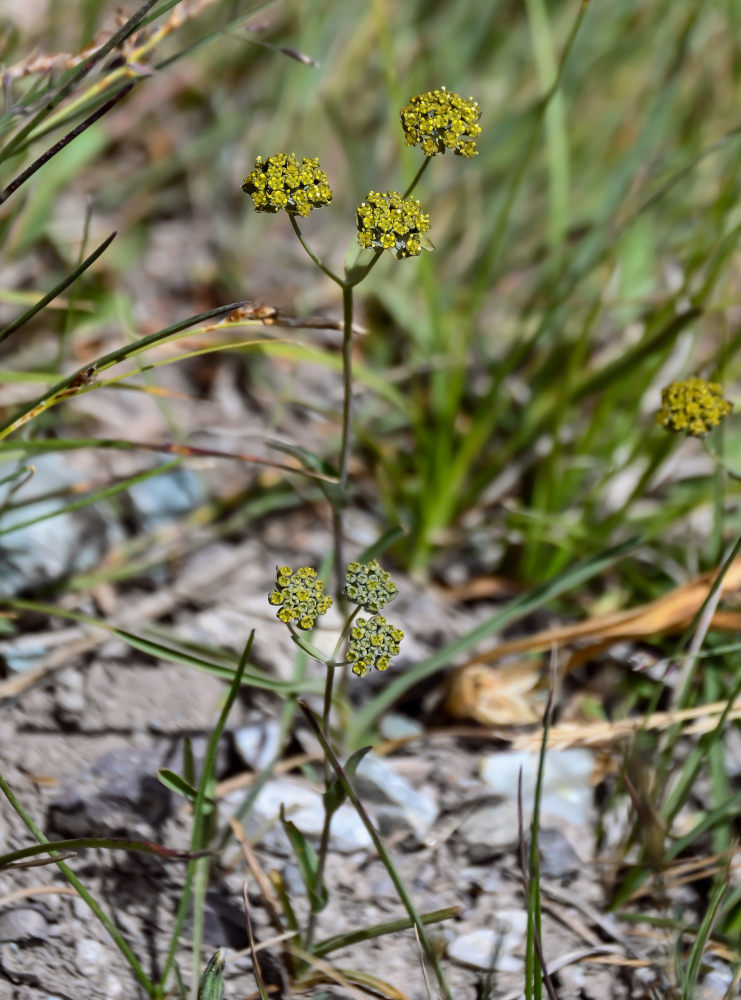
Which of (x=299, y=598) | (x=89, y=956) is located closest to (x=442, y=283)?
(x=299, y=598)

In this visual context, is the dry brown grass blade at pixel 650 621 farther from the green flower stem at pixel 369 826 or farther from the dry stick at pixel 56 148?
the dry stick at pixel 56 148

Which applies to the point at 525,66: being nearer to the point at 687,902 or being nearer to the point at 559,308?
the point at 559,308

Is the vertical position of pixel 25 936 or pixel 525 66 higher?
pixel 525 66

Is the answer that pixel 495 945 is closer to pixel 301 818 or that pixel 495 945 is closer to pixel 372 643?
pixel 301 818

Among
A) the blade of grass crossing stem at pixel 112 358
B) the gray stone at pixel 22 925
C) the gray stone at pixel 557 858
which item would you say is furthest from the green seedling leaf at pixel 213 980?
the blade of grass crossing stem at pixel 112 358

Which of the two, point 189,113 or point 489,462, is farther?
point 189,113

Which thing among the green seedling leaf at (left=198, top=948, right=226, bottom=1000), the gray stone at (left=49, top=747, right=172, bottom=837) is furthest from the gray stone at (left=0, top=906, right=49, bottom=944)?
the green seedling leaf at (left=198, top=948, right=226, bottom=1000)

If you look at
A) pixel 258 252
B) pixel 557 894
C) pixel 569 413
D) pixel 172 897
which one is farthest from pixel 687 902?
pixel 258 252

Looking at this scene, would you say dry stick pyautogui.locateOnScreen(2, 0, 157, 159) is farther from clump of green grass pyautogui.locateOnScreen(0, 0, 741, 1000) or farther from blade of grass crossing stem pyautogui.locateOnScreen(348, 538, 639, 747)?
blade of grass crossing stem pyautogui.locateOnScreen(348, 538, 639, 747)
